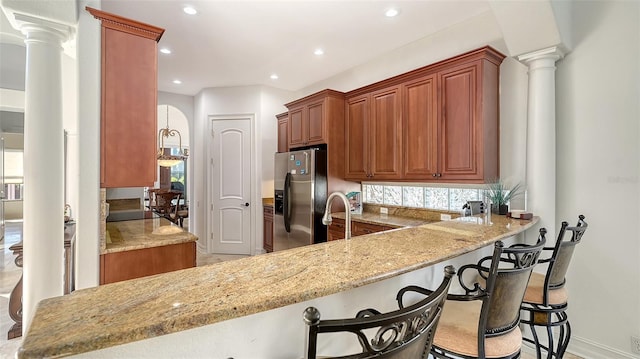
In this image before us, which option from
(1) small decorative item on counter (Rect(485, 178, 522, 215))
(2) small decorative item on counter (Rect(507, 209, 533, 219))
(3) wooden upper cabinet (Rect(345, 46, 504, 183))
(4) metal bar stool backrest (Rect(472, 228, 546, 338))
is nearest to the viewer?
(4) metal bar stool backrest (Rect(472, 228, 546, 338))

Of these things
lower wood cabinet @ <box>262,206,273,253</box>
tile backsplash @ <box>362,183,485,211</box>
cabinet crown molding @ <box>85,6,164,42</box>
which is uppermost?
cabinet crown molding @ <box>85,6,164,42</box>

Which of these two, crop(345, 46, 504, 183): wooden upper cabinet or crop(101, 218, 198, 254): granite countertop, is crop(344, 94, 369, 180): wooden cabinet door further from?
crop(101, 218, 198, 254): granite countertop

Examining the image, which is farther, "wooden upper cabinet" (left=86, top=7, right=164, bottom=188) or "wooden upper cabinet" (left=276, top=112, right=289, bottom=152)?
"wooden upper cabinet" (left=276, top=112, right=289, bottom=152)

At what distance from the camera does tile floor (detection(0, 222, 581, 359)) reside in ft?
7.67

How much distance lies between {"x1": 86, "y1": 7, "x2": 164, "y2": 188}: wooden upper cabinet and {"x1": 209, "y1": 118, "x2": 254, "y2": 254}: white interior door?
2.99m

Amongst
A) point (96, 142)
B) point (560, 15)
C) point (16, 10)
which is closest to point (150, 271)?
point (96, 142)

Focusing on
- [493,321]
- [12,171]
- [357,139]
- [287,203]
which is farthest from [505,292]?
[12,171]

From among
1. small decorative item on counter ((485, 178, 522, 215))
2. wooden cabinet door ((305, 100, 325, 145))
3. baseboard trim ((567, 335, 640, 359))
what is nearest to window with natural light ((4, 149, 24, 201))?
wooden cabinet door ((305, 100, 325, 145))

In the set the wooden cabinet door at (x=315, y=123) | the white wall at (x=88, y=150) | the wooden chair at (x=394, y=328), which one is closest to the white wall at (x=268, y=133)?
the wooden cabinet door at (x=315, y=123)

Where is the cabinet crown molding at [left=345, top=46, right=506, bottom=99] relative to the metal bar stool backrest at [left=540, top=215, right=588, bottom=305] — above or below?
above

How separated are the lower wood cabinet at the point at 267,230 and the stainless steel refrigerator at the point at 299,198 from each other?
0.86 ft

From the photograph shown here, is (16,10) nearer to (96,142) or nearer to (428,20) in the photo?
(96,142)

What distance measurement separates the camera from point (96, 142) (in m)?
1.98

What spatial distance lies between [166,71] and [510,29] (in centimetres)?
432
